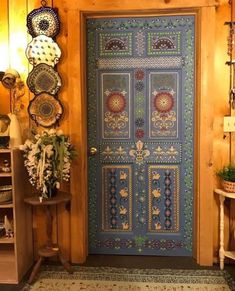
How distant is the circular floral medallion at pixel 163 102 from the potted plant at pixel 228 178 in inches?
28.3

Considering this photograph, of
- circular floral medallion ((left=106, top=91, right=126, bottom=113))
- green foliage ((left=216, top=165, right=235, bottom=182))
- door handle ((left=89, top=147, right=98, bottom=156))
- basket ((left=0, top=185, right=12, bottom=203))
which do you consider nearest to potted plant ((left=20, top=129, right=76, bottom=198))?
basket ((left=0, top=185, right=12, bottom=203))

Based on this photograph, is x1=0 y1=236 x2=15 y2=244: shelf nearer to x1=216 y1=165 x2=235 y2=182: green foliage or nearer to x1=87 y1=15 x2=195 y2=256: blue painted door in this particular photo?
x1=87 y1=15 x2=195 y2=256: blue painted door

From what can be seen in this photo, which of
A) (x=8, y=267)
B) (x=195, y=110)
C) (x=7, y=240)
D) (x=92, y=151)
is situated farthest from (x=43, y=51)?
(x=8, y=267)

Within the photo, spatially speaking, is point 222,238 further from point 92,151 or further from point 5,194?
point 5,194

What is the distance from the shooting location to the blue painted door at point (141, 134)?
280cm

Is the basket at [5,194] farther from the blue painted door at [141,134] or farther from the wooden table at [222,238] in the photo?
the wooden table at [222,238]

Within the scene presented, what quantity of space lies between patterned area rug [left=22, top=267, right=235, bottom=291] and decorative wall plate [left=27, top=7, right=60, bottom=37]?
2018 mm

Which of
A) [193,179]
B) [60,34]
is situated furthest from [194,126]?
[60,34]

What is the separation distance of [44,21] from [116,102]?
3.01ft

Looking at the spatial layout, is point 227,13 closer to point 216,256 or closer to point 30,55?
point 30,55

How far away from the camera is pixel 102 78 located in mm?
2873

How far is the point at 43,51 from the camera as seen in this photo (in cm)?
265

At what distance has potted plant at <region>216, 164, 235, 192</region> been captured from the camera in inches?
99.6

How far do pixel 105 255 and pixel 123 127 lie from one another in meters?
1.21
